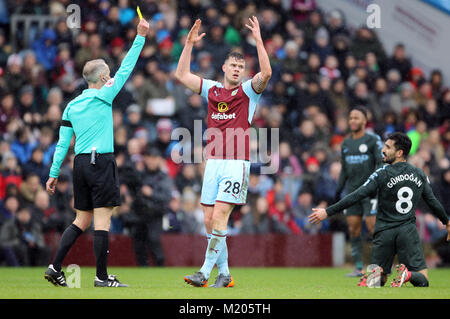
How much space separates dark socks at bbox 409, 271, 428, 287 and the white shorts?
6.57ft

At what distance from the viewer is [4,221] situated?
14039mm

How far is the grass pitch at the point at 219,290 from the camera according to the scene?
780 centimetres

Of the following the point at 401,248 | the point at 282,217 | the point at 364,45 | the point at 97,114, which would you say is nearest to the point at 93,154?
the point at 97,114

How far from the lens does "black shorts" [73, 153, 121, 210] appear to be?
8.73 m

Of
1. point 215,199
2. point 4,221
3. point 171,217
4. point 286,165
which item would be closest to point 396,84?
point 286,165

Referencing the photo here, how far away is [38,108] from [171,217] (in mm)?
3673

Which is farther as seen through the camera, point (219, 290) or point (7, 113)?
point (7, 113)

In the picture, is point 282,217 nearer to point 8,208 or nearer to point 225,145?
point 8,208

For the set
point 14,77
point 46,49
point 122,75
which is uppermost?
point 46,49

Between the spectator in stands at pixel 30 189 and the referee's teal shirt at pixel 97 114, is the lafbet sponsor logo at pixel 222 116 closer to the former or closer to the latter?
the referee's teal shirt at pixel 97 114

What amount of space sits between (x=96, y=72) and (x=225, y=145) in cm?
155

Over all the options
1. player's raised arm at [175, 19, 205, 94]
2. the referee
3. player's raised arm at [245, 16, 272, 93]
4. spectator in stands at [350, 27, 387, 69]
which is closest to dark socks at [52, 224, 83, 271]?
the referee

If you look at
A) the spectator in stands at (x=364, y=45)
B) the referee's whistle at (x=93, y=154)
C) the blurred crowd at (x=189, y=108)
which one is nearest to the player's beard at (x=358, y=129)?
the blurred crowd at (x=189, y=108)

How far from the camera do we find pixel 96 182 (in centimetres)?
873
